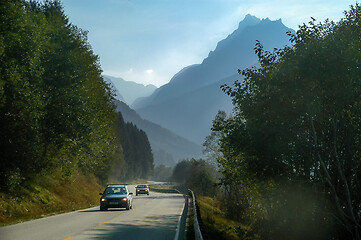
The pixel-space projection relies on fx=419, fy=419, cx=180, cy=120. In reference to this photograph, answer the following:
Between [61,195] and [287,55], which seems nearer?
[287,55]

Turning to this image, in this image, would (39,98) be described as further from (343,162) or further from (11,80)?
(343,162)

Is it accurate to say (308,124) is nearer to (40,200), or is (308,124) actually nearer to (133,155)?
(40,200)

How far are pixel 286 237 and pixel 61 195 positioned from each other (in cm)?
1834

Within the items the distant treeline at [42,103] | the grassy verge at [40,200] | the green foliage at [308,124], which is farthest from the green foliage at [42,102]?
the green foliage at [308,124]

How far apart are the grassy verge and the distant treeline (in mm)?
924

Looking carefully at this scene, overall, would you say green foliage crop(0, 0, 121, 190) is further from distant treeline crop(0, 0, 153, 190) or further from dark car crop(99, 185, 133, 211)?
dark car crop(99, 185, 133, 211)

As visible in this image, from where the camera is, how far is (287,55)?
16203 mm

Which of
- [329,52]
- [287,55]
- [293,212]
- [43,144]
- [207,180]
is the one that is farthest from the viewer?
[207,180]

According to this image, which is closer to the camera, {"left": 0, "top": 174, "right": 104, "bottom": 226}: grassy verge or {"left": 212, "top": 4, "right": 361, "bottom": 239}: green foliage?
{"left": 212, "top": 4, "right": 361, "bottom": 239}: green foliage

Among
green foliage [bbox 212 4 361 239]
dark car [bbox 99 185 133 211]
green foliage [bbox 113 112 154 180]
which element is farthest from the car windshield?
green foliage [bbox 113 112 154 180]

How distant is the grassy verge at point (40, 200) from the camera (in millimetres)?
19969

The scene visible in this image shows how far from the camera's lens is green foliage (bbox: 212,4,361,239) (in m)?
15.3

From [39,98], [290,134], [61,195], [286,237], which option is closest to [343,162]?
[290,134]

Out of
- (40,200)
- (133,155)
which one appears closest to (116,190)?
(40,200)
